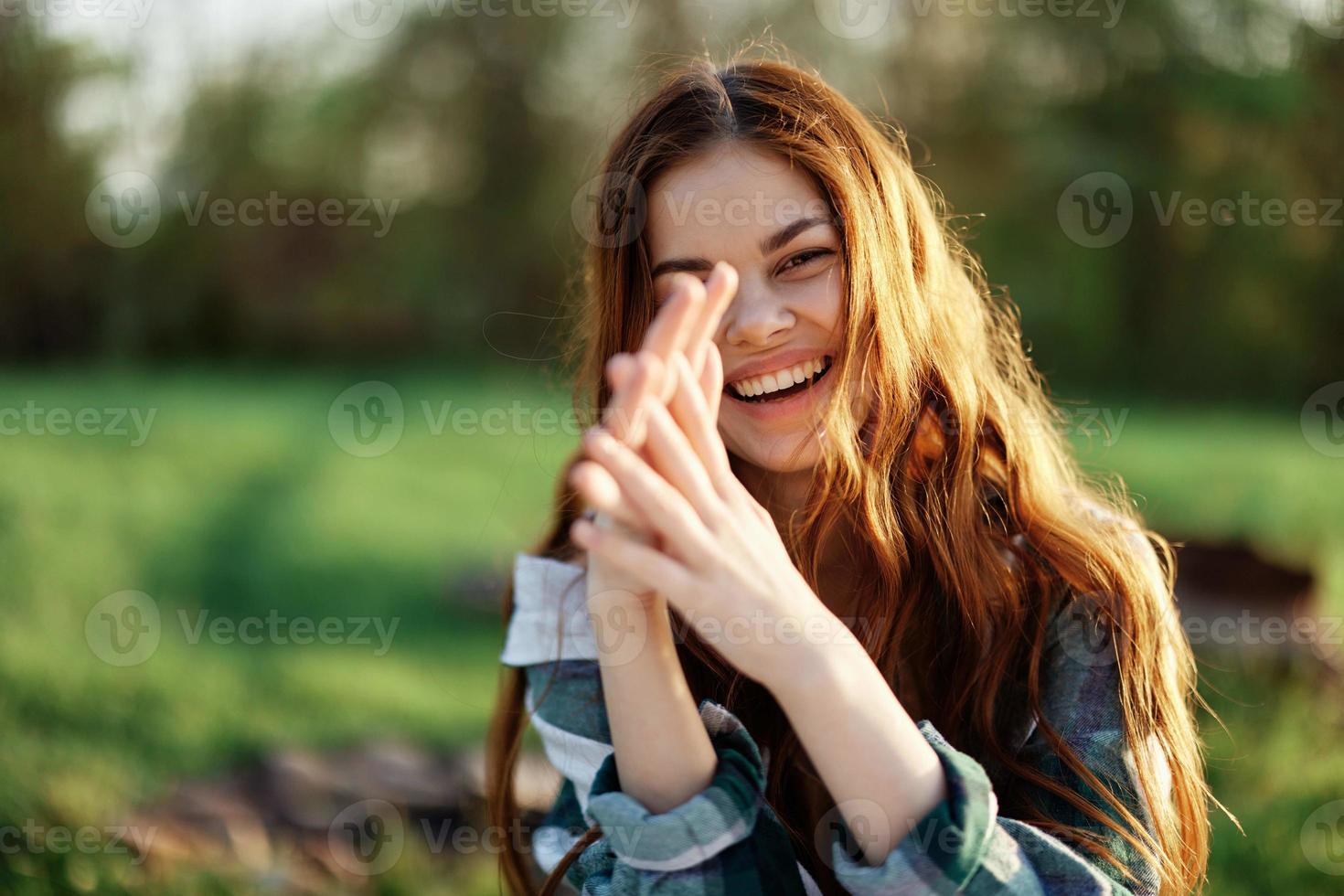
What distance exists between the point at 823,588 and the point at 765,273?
0.51m

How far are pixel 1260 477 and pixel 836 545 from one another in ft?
11.9

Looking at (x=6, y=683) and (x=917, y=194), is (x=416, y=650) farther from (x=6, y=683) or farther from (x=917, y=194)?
(x=917, y=194)

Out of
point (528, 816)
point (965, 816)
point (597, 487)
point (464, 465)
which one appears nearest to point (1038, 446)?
point (965, 816)

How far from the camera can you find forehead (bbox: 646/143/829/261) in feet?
4.98

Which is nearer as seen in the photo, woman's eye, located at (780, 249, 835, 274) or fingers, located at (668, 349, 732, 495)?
fingers, located at (668, 349, 732, 495)

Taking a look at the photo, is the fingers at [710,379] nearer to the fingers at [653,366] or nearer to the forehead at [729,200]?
the fingers at [653,366]

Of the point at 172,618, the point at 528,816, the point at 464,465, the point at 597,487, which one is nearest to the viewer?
the point at 597,487

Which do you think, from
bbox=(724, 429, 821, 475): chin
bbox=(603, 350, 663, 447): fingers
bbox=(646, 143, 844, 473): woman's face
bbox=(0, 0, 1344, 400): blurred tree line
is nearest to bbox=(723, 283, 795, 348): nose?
bbox=(646, 143, 844, 473): woman's face

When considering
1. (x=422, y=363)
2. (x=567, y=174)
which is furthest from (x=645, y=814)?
(x=567, y=174)

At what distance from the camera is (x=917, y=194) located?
1729 mm

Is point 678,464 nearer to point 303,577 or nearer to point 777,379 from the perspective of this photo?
point 777,379

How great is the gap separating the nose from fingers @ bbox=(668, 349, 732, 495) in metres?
0.44

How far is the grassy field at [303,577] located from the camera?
252 centimetres

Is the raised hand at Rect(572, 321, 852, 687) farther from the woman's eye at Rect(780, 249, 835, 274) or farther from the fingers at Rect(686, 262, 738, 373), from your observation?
the woman's eye at Rect(780, 249, 835, 274)
